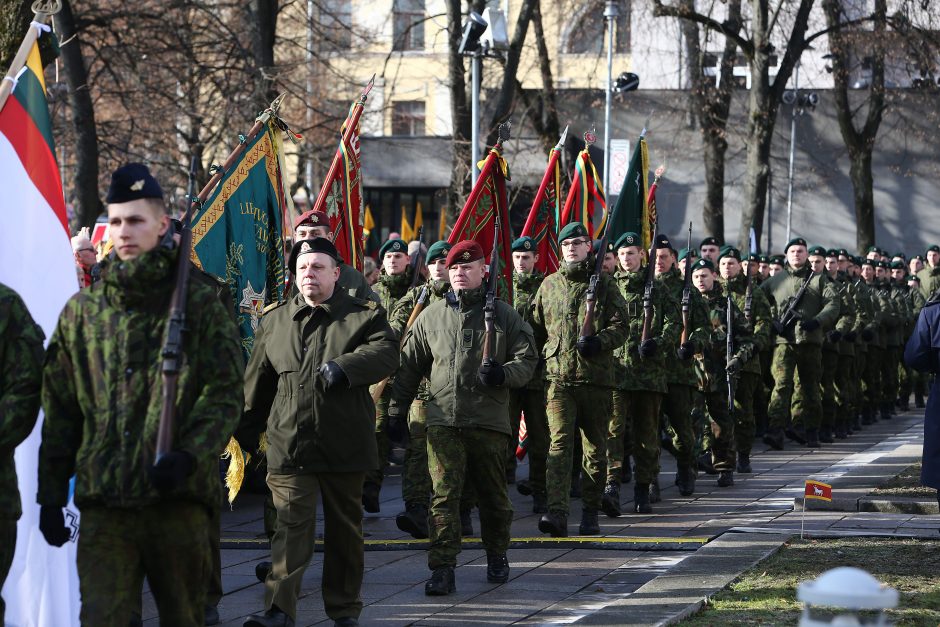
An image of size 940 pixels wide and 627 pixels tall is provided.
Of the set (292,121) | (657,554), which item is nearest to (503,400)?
(657,554)

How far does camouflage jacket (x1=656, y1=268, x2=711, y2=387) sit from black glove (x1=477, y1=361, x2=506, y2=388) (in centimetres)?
351

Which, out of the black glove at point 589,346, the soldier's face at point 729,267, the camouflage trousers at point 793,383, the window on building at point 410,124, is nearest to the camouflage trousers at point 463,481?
the black glove at point 589,346

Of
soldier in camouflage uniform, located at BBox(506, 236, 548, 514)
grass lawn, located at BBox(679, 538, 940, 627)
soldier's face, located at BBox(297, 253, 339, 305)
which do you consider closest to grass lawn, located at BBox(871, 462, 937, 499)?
grass lawn, located at BBox(679, 538, 940, 627)

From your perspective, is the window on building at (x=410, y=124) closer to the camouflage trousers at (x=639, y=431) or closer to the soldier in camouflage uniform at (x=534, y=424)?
the soldier in camouflage uniform at (x=534, y=424)

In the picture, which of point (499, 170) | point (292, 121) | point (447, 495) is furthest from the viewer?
point (292, 121)

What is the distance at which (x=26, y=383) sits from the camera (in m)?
5.08

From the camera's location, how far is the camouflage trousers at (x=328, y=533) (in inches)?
274

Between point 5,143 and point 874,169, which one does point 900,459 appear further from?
point 874,169

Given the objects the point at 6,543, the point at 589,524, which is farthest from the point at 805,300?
the point at 6,543

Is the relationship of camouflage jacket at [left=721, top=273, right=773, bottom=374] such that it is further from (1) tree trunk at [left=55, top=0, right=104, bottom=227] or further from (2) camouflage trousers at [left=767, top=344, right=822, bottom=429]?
(1) tree trunk at [left=55, top=0, right=104, bottom=227]

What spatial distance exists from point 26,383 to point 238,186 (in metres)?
4.97

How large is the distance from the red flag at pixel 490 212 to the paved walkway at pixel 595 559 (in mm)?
1933

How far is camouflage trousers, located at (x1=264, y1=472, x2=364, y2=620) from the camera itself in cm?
697

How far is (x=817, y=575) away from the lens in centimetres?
782
